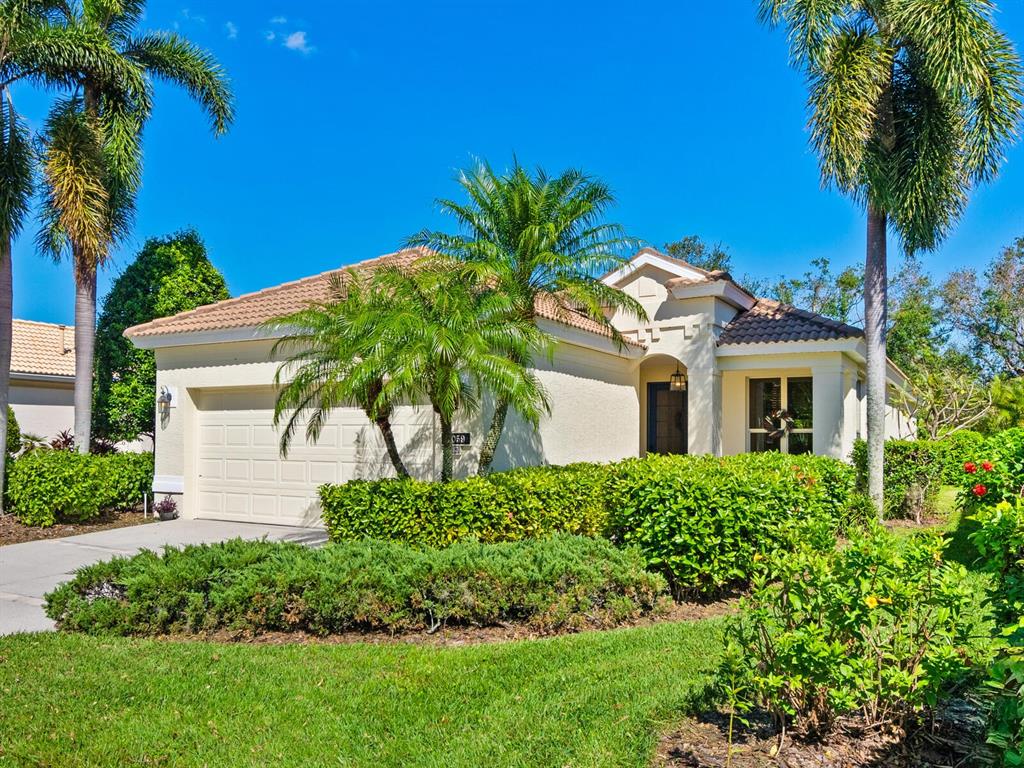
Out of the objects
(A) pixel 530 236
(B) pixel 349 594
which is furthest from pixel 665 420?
(B) pixel 349 594

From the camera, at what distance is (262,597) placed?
6066 mm

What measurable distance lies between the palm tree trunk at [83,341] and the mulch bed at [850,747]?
14.4m

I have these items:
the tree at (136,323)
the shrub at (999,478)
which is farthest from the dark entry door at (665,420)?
the tree at (136,323)

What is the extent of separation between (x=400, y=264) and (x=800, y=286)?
93.7 feet

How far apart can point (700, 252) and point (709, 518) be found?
33378 mm

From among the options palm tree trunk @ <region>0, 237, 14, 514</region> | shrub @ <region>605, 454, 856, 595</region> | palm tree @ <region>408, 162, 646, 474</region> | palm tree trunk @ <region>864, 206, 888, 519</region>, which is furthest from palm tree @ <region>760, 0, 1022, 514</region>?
palm tree trunk @ <region>0, 237, 14, 514</region>

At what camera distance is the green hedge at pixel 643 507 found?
6848 millimetres

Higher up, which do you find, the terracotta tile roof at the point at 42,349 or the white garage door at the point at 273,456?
the terracotta tile roof at the point at 42,349

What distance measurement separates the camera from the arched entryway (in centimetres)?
1662

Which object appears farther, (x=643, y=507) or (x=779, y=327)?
(x=779, y=327)

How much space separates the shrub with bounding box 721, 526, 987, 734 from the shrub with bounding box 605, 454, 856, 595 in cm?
314

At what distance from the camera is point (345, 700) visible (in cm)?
455

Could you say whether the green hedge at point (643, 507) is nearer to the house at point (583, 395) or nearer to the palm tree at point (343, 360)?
the palm tree at point (343, 360)

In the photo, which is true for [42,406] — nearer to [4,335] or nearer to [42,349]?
[42,349]
